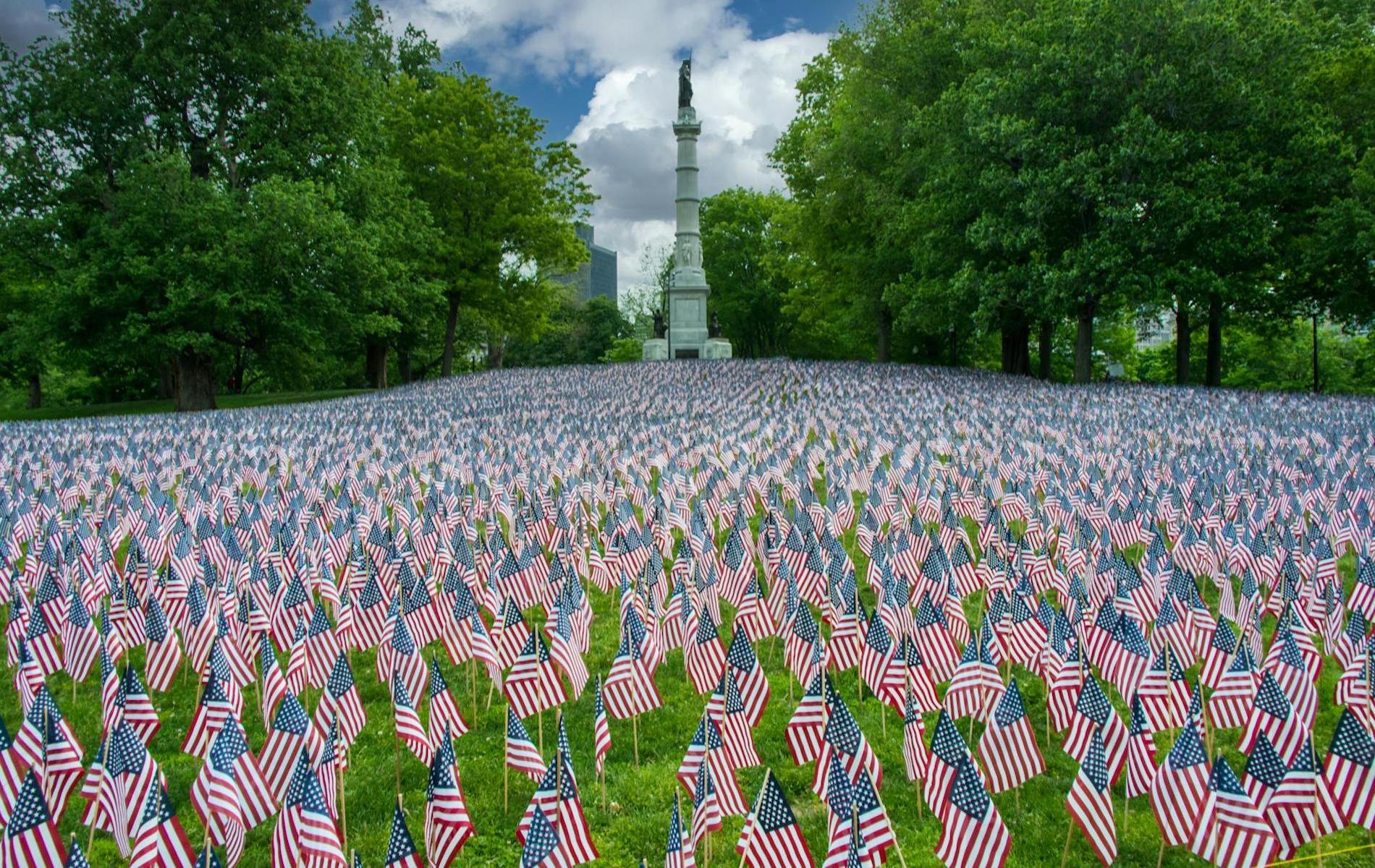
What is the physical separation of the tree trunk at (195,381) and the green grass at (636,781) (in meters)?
24.8

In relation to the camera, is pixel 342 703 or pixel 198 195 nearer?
pixel 342 703

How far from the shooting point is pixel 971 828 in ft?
13.0

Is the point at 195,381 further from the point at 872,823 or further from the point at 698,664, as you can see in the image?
the point at 872,823

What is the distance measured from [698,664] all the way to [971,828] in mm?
2623

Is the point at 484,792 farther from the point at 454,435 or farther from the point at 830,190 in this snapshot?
the point at 830,190

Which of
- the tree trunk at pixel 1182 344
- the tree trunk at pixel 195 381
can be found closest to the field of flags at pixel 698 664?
the tree trunk at pixel 195 381

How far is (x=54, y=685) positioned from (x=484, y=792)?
4.00 m

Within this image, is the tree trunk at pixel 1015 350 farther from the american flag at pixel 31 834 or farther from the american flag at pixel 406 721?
the american flag at pixel 31 834

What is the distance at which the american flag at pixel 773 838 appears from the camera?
386cm

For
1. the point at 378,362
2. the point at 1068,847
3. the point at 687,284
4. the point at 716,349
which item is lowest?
the point at 1068,847

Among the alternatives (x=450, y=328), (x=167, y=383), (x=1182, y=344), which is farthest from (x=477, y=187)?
(x=1182, y=344)

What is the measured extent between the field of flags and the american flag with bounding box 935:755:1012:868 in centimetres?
1

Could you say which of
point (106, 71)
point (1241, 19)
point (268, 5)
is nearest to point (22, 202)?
point (106, 71)

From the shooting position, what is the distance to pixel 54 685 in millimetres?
6855
